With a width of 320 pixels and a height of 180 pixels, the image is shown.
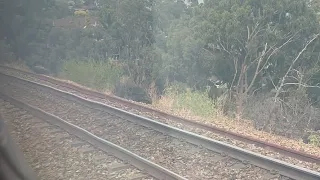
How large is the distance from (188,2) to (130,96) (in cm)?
1047

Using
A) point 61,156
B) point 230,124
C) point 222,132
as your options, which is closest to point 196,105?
point 230,124

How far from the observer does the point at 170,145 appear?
7148 millimetres

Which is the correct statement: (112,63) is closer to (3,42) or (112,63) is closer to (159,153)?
(3,42)

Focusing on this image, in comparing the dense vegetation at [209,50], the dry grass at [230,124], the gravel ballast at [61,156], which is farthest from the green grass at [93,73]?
the gravel ballast at [61,156]

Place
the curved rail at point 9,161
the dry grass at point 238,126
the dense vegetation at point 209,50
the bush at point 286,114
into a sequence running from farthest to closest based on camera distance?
the dense vegetation at point 209,50 < the bush at point 286,114 < the dry grass at point 238,126 < the curved rail at point 9,161

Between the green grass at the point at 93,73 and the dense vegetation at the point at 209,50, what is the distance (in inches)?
1.5

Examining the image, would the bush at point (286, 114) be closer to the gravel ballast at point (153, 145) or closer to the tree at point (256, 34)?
the tree at point (256, 34)

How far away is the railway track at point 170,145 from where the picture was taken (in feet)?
19.0

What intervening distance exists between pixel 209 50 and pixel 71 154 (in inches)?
435

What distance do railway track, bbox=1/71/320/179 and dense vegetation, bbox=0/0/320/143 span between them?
4.49 m

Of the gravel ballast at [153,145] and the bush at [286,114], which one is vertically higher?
the gravel ballast at [153,145]

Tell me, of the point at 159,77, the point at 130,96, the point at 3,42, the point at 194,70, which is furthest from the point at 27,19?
the point at 194,70

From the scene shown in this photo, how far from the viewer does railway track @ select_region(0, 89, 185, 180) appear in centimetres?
548

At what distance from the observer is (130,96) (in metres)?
14.7
